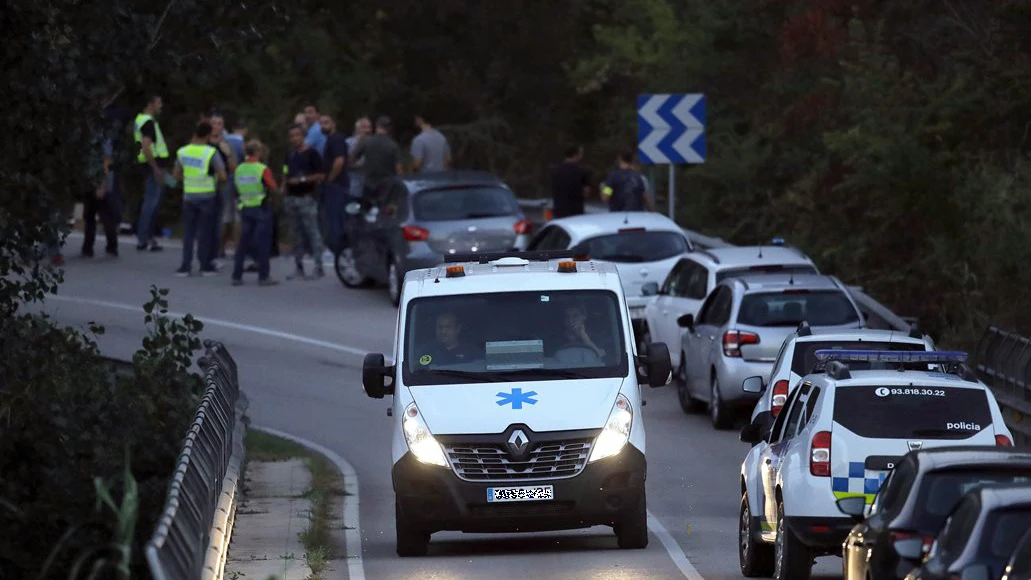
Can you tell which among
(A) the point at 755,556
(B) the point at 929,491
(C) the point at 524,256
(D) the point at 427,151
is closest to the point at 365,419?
(C) the point at 524,256

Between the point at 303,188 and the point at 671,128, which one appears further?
the point at 303,188

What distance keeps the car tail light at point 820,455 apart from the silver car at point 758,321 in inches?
338

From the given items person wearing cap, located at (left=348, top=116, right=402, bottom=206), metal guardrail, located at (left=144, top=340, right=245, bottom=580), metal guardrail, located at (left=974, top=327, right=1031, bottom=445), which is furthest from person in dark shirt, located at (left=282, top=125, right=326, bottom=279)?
metal guardrail, located at (left=974, top=327, right=1031, bottom=445)

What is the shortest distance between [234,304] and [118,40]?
1317 cm

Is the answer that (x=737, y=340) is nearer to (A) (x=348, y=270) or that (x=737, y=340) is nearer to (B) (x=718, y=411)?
(B) (x=718, y=411)

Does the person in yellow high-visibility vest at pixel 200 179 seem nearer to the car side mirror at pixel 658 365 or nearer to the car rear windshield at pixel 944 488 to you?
the car side mirror at pixel 658 365

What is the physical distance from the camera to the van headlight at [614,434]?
51.6ft

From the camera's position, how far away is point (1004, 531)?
9.55 meters

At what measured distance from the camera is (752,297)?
23.0m

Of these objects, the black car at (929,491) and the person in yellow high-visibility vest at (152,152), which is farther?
the person in yellow high-visibility vest at (152,152)

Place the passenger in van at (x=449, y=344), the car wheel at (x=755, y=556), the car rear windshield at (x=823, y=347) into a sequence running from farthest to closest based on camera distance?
the car rear windshield at (x=823, y=347) → the passenger in van at (x=449, y=344) → the car wheel at (x=755, y=556)

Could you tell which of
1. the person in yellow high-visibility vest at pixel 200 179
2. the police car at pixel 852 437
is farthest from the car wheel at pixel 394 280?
the police car at pixel 852 437

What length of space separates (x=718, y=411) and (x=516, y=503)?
302 inches

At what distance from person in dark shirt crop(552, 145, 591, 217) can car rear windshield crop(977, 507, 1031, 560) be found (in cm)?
2497
